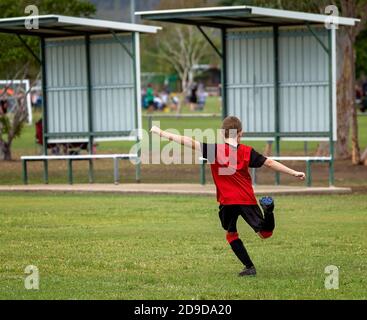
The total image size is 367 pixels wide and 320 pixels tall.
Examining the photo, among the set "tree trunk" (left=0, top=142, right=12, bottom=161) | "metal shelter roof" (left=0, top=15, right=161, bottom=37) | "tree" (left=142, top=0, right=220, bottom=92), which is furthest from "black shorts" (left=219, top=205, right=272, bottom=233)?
"tree" (left=142, top=0, right=220, bottom=92)

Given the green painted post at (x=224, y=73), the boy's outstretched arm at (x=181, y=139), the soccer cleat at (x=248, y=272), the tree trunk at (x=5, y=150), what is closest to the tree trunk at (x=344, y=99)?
the green painted post at (x=224, y=73)

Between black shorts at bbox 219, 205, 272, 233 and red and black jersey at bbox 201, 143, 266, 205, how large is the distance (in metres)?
0.06

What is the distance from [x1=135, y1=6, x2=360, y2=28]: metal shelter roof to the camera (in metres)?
23.5

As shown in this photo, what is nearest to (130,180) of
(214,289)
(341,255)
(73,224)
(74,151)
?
(74,151)

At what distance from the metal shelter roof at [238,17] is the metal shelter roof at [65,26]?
1347 mm

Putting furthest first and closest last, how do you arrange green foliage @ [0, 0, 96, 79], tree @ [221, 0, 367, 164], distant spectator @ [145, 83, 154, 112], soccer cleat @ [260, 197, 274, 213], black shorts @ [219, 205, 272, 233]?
distant spectator @ [145, 83, 154, 112] < green foliage @ [0, 0, 96, 79] < tree @ [221, 0, 367, 164] < black shorts @ [219, 205, 272, 233] < soccer cleat @ [260, 197, 274, 213]

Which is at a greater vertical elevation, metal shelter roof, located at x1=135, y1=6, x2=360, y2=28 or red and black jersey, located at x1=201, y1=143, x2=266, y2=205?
metal shelter roof, located at x1=135, y1=6, x2=360, y2=28

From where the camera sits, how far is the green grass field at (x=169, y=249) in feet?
38.8

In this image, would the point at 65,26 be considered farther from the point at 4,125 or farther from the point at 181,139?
the point at 181,139

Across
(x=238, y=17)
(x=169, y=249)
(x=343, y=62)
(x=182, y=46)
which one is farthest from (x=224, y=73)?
(x=182, y=46)

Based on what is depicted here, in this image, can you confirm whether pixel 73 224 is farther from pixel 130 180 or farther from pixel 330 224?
pixel 130 180

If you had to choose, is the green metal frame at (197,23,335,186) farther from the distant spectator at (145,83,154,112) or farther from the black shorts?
the distant spectator at (145,83,154,112)

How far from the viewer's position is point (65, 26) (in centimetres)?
2625

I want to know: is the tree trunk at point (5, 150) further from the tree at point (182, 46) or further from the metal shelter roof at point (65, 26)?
the tree at point (182, 46)
